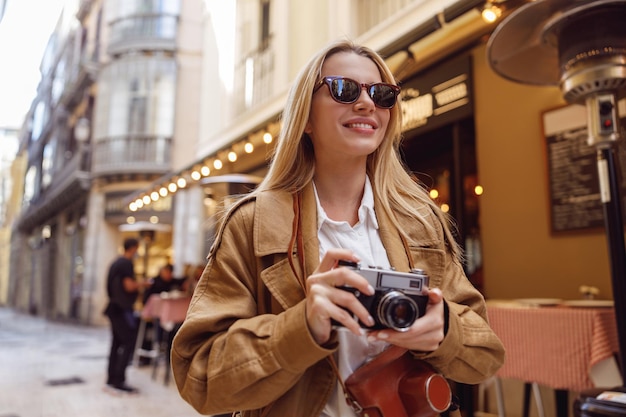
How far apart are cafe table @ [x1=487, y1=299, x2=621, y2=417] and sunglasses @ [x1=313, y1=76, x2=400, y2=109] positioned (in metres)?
2.06

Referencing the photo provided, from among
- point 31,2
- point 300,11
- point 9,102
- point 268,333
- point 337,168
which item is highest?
point 300,11

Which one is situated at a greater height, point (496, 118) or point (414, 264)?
point (496, 118)

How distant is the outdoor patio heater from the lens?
6.97 ft

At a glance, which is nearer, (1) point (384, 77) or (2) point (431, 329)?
(2) point (431, 329)

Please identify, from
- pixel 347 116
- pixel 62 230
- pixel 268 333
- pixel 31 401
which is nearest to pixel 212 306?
pixel 268 333

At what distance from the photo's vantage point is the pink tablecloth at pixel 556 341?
2475 millimetres

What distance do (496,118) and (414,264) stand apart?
3844 mm

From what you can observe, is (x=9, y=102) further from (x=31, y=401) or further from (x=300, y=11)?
(x=300, y=11)

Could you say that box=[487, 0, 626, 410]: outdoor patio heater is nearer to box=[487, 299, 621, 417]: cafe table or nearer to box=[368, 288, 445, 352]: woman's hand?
box=[487, 299, 621, 417]: cafe table

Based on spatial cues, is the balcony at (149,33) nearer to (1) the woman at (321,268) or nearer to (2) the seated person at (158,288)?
(2) the seated person at (158,288)

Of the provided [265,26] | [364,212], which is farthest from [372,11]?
[364,212]

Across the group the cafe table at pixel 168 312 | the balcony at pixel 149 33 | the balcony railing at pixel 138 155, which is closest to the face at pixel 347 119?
the cafe table at pixel 168 312

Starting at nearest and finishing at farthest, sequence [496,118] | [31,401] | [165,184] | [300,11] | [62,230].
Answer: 1. [496,118]
2. [31,401]
3. [300,11]
4. [165,184]
5. [62,230]

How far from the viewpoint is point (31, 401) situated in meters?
5.05
